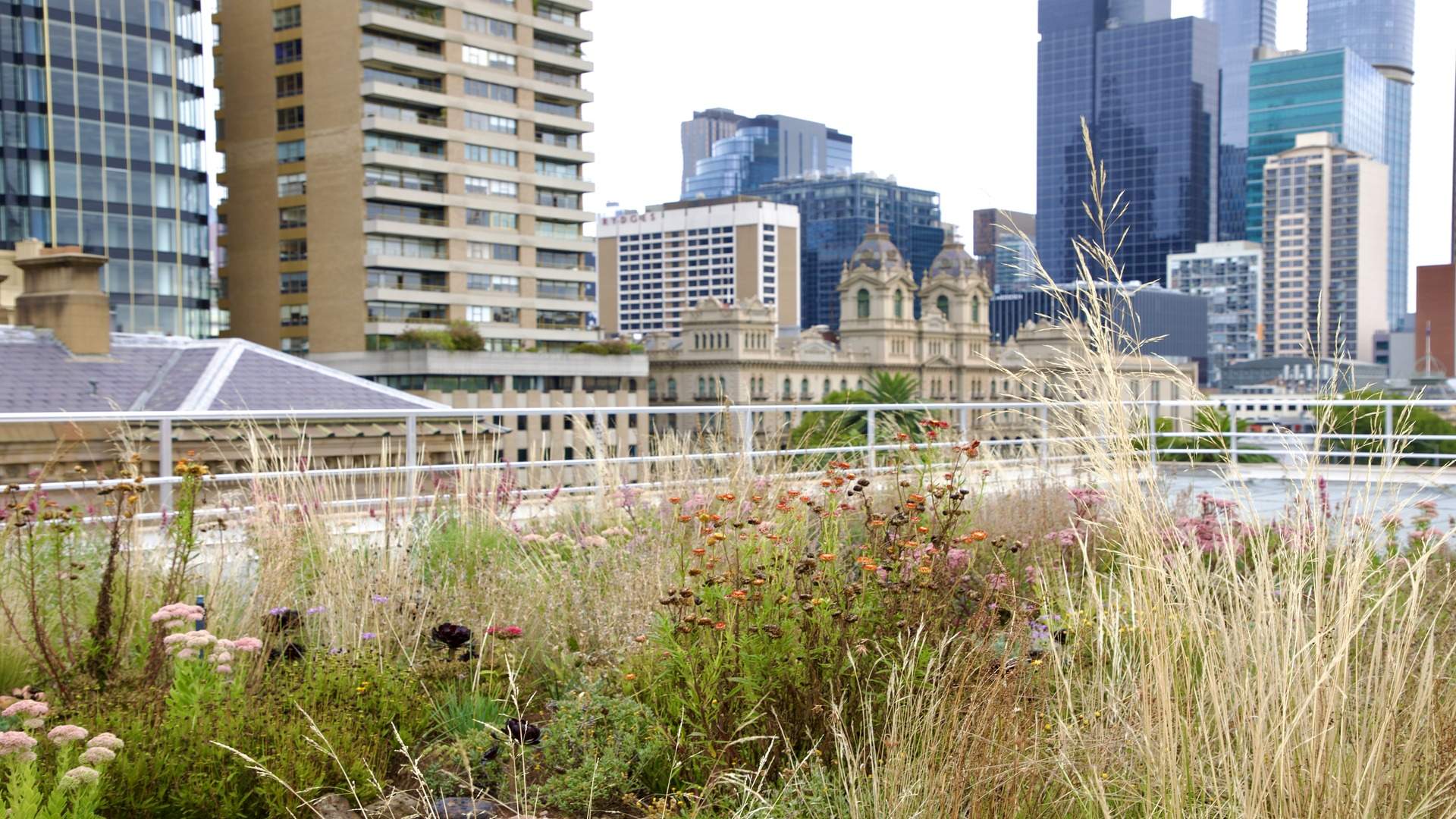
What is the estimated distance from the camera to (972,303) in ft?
513

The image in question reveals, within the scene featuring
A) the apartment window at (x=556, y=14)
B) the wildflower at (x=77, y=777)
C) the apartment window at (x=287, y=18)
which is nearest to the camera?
the wildflower at (x=77, y=777)

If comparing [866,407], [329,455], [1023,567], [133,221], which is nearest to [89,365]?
[329,455]

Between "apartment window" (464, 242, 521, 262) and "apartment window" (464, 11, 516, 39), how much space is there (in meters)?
13.1

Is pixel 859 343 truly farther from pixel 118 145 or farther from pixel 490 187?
pixel 118 145

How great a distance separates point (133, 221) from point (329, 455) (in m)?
48.5

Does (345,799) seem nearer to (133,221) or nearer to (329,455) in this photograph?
(329,455)

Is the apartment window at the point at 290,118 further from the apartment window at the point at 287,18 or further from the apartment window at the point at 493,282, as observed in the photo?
the apartment window at the point at 493,282

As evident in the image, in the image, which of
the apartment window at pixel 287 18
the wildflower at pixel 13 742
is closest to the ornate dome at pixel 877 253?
the apartment window at pixel 287 18

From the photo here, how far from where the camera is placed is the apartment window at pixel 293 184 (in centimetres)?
7294

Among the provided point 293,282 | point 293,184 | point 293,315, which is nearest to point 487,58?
point 293,184

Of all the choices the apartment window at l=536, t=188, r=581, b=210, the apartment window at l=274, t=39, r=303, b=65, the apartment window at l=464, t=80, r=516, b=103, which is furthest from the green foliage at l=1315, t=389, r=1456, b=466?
the apartment window at l=274, t=39, r=303, b=65

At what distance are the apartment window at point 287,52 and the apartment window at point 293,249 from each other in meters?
10.6

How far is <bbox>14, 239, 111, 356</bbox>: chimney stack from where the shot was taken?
70.3ft

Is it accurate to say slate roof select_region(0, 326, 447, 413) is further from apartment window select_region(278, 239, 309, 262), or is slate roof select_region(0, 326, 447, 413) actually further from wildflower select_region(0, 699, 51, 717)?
apartment window select_region(278, 239, 309, 262)
